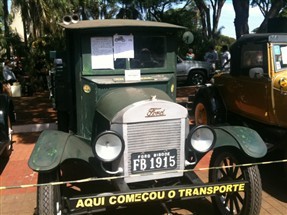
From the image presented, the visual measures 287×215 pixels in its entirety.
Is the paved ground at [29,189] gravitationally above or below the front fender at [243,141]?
below

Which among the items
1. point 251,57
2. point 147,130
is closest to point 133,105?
point 147,130

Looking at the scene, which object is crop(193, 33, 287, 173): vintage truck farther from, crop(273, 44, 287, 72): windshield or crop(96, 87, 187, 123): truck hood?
crop(96, 87, 187, 123): truck hood

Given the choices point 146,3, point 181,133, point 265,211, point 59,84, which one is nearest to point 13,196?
point 59,84

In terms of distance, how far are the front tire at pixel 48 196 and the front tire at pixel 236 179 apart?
67.8 inches

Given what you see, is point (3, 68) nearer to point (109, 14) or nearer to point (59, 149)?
point (59, 149)

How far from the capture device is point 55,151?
3.62 metres

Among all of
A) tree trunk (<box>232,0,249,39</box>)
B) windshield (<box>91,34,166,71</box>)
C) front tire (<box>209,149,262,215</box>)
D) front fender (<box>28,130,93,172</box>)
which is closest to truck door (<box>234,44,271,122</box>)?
front tire (<box>209,149,262,215</box>)

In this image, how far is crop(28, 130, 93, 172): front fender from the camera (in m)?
3.44

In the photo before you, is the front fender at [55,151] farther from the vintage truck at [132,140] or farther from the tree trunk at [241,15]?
the tree trunk at [241,15]

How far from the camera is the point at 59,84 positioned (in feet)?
18.0

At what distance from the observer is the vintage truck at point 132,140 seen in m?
3.44

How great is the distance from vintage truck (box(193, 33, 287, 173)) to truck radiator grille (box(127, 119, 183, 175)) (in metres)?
1.99

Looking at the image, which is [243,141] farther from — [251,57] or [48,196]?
[251,57]

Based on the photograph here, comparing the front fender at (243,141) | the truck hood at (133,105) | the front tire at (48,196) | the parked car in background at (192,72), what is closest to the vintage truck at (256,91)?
the front fender at (243,141)
